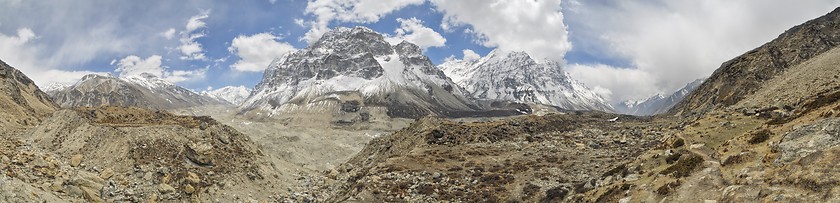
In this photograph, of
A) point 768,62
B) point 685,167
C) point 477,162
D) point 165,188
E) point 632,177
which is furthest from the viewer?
point 768,62

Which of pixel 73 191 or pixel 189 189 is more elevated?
pixel 73 191

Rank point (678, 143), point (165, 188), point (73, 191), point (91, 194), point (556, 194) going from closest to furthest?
point (678, 143) → point (73, 191) → point (91, 194) → point (556, 194) → point (165, 188)

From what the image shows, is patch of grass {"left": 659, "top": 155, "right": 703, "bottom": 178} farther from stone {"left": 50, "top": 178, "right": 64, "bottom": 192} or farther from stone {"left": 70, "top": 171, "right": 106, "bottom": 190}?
stone {"left": 70, "top": 171, "right": 106, "bottom": 190}

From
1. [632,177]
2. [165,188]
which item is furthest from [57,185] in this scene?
[632,177]

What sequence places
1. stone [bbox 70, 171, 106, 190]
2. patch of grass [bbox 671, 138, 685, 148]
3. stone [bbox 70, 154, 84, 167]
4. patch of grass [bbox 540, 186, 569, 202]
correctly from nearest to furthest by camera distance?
patch of grass [bbox 671, 138, 685, 148] → stone [bbox 70, 171, 106, 190] → patch of grass [bbox 540, 186, 569, 202] → stone [bbox 70, 154, 84, 167]

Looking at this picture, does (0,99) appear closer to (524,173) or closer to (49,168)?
(49,168)

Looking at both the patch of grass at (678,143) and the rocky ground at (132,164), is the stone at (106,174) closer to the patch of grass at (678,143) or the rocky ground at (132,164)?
the rocky ground at (132,164)

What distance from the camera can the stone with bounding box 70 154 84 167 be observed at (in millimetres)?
44669

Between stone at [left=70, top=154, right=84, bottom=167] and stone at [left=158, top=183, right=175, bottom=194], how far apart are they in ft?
29.3

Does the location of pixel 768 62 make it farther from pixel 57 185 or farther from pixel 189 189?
pixel 57 185

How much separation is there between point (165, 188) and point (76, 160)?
10569mm

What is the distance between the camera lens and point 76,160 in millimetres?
45344

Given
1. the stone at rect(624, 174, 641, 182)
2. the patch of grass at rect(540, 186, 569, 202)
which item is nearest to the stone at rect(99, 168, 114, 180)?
the patch of grass at rect(540, 186, 569, 202)

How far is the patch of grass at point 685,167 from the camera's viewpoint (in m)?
27.6
